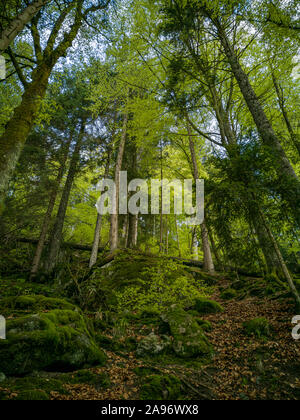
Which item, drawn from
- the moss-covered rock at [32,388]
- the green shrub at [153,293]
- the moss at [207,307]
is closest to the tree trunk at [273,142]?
the green shrub at [153,293]

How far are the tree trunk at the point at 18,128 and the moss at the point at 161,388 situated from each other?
13.0 ft

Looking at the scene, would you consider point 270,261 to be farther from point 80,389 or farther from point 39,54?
point 39,54

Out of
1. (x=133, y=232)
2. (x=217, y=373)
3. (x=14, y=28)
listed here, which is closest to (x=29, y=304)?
(x=217, y=373)

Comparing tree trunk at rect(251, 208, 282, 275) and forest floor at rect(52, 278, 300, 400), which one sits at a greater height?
tree trunk at rect(251, 208, 282, 275)

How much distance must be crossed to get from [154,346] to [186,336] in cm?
73

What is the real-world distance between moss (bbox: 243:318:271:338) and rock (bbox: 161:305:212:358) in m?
1.05

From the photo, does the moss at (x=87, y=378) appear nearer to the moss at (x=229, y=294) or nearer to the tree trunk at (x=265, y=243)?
the tree trunk at (x=265, y=243)

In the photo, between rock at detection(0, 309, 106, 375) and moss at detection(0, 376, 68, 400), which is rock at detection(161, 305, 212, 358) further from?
moss at detection(0, 376, 68, 400)

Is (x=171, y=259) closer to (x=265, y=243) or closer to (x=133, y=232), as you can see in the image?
(x=265, y=243)

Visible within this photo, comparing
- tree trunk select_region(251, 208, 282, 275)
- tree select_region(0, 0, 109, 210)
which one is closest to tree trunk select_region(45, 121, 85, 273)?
tree select_region(0, 0, 109, 210)

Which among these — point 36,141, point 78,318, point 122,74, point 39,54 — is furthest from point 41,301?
point 36,141

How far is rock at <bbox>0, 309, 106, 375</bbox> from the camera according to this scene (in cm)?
266

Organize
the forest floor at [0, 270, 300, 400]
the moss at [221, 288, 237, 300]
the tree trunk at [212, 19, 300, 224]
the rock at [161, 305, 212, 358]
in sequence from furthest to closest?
the moss at [221, 288, 237, 300] < the tree trunk at [212, 19, 300, 224] < the rock at [161, 305, 212, 358] < the forest floor at [0, 270, 300, 400]
